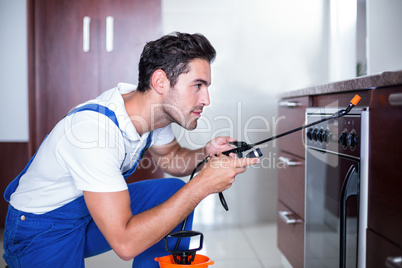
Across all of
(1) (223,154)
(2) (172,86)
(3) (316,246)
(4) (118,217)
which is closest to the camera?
(4) (118,217)

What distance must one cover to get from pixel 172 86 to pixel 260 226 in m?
1.65

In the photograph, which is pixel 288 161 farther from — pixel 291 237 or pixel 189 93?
pixel 189 93

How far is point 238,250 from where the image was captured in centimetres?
223

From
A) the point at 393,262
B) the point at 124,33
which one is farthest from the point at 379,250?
the point at 124,33

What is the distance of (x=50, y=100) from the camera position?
2.58 meters

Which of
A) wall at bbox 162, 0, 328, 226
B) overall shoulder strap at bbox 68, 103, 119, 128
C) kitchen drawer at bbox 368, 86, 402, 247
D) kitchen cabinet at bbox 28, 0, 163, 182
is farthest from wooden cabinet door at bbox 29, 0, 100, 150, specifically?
kitchen drawer at bbox 368, 86, 402, 247

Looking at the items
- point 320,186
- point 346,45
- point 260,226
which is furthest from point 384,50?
point 260,226

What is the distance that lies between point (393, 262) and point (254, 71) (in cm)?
192

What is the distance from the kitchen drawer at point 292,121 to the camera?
1650mm

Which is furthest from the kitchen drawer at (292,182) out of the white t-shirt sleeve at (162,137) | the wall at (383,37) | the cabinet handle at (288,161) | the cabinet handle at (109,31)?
the cabinet handle at (109,31)

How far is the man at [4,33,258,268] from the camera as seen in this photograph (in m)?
1.08

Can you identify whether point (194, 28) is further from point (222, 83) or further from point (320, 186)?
point (320, 186)

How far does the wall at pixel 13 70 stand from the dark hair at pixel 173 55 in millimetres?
1508

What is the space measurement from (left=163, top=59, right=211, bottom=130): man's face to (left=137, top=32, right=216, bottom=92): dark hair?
0.06 feet
